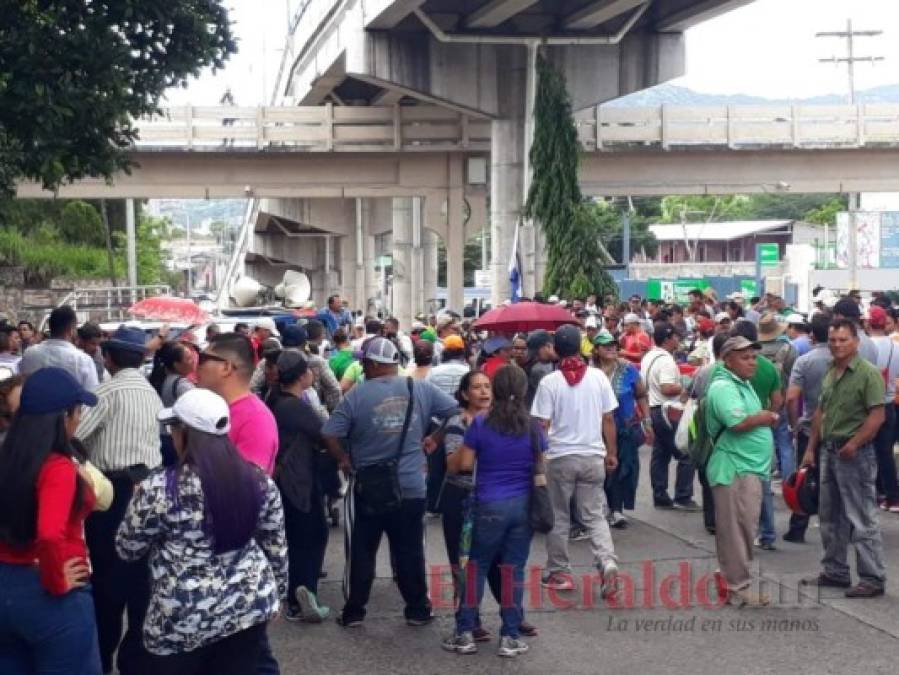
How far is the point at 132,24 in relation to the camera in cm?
1320

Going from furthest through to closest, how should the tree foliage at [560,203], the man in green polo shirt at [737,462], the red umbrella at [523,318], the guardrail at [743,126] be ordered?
the guardrail at [743,126]
the tree foliage at [560,203]
the red umbrella at [523,318]
the man in green polo shirt at [737,462]

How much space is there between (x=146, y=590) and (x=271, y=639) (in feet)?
4.72

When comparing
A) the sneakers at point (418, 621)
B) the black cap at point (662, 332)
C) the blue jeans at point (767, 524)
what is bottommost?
the sneakers at point (418, 621)

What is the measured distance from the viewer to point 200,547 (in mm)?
5512

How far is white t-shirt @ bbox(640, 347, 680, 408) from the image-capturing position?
13.8 meters

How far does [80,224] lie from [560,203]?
3037cm

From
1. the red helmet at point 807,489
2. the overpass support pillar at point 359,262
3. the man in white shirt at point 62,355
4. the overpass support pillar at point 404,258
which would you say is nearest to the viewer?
the red helmet at point 807,489

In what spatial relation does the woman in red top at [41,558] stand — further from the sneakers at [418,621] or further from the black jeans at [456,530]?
the sneakers at [418,621]

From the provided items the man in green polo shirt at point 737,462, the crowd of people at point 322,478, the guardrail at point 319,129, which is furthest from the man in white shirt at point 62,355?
the guardrail at point 319,129

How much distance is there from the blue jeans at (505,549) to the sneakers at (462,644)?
0.22 m

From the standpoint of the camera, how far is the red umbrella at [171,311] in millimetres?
20672

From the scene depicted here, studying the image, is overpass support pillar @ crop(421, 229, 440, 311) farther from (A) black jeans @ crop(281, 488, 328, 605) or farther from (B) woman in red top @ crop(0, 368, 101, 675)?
(B) woman in red top @ crop(0, 368, 101, 675)

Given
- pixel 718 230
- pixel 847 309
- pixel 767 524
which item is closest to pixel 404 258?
pixel 847 309

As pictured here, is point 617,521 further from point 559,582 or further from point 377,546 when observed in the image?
point 377,546
